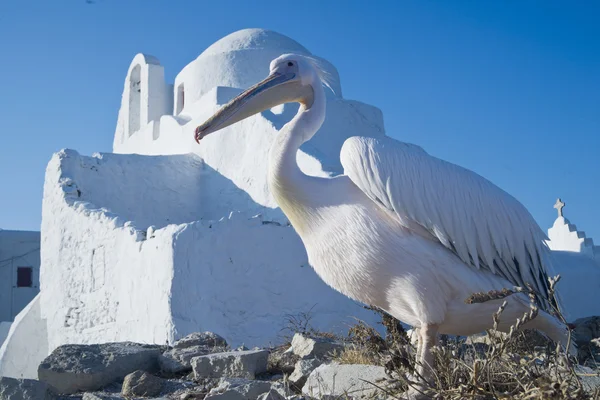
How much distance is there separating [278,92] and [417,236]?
1350 millimetres

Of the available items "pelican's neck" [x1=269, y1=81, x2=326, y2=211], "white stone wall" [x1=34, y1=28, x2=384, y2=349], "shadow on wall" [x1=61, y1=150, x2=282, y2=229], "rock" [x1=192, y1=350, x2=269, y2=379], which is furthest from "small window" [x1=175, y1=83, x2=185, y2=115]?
"pelican's neck" [x1=269, y1=81, x2=326, y2=211]

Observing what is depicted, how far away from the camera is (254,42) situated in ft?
51.8

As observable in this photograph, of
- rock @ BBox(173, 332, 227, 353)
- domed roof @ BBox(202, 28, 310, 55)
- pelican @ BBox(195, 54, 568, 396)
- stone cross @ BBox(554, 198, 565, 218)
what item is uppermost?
domed roof @ BBox(202, 28, 310, 55)

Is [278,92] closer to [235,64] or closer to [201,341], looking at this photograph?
[201,341]

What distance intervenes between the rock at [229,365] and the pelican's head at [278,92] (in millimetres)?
1541

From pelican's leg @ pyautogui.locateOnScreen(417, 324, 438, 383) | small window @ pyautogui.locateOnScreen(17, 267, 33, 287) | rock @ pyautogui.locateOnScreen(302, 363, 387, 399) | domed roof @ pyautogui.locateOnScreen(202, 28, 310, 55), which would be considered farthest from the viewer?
small window @ pyautogui.locateOnScreen(17, 267, 33, 287)

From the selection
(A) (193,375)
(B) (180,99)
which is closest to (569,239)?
(B) (180,99)

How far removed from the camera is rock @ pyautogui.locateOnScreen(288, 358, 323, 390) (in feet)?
14.5

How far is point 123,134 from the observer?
18.0m

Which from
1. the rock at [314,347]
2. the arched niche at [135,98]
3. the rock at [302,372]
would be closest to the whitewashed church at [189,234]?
the arched niche at [135,98]

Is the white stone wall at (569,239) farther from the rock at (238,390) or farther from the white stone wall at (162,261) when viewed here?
the rock at (238,390)

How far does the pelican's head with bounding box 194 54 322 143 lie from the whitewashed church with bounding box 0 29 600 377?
4.13 meters

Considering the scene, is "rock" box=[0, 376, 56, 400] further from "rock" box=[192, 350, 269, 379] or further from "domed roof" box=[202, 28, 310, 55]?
"domed roof" box=[202, 28, 310, 55]

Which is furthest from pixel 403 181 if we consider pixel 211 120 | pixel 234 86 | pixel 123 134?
pixel 123 134
